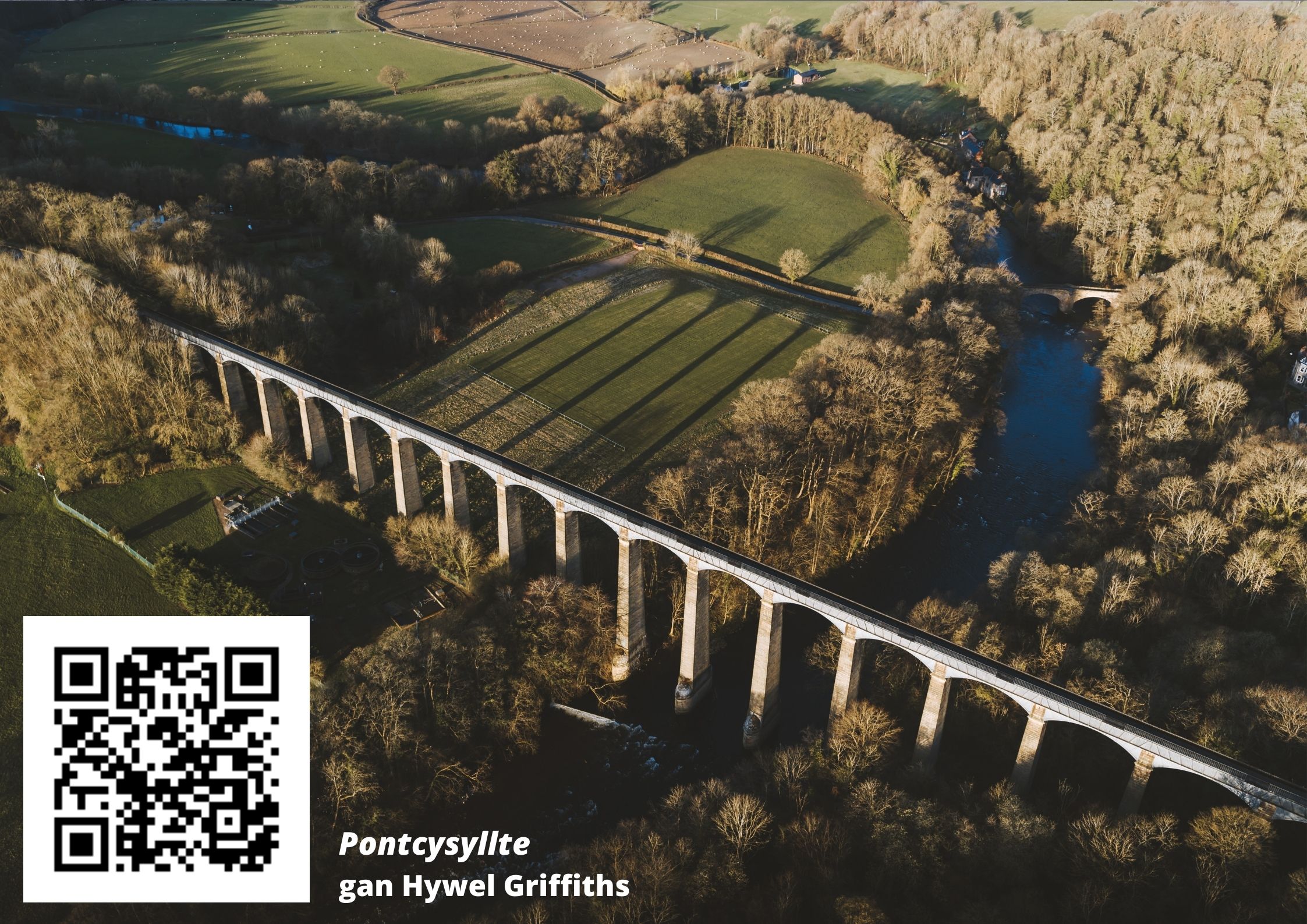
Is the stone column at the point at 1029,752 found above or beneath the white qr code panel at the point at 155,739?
beneath

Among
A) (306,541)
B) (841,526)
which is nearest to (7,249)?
(306,541)

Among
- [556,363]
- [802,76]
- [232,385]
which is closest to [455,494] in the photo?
[232,385]

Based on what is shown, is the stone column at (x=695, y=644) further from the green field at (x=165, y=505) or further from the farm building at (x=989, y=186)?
the farm building at (x=989, y=186)

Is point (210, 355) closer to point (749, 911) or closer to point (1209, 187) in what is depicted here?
point (749, 911)

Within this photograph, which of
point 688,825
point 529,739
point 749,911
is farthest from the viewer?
point 529,739

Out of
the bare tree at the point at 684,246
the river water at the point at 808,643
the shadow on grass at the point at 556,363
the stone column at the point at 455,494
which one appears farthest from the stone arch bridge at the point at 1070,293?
the stone column at the point at 455,494

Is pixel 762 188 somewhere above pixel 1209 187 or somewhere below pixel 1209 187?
below

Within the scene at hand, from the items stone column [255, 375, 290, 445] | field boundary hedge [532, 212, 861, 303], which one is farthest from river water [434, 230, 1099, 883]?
stone column [255, 375, 290, 445]
